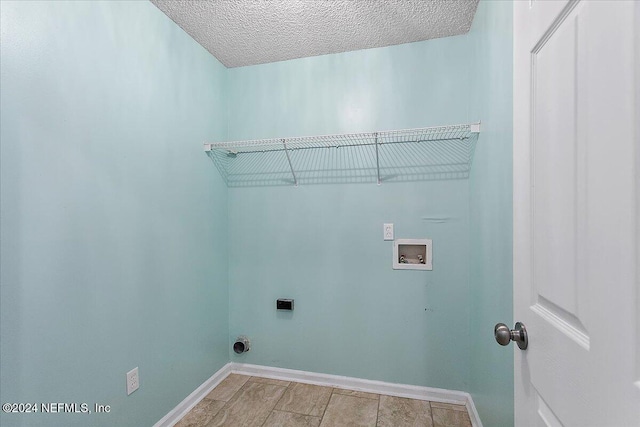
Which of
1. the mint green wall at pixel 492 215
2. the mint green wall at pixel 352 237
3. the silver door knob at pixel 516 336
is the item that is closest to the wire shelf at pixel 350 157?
the mint green wall at pixel 352 237

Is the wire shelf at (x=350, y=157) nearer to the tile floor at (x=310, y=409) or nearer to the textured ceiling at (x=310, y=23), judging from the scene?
the textured ceiling at (x=310, y=23)

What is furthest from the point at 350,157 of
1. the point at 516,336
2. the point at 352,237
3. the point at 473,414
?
the point at 473,414

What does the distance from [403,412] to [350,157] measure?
171 cm

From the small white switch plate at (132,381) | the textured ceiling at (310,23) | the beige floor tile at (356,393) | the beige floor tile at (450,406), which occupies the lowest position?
the beige floor tile at (356,393)

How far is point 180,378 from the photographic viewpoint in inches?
66.2

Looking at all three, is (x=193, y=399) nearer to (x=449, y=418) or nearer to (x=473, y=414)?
(x=449, y=418)

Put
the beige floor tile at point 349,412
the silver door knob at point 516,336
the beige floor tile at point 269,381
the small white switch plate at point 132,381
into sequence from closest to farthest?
the silver door knob at point 516,336
the small white switch plate at point 132,381
the beige floor tile at point 349,412
the beige floor tile at point 269,381

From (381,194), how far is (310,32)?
1177mm

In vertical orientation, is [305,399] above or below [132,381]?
below

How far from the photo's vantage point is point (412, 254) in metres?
1.88

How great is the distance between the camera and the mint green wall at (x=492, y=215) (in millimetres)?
1050

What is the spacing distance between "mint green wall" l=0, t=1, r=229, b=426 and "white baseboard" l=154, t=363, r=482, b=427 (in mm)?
85

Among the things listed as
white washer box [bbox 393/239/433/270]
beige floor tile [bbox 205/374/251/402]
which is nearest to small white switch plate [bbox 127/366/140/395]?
beige floor tile [bbox 205/374/251/402]

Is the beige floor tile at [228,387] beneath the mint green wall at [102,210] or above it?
beneath
